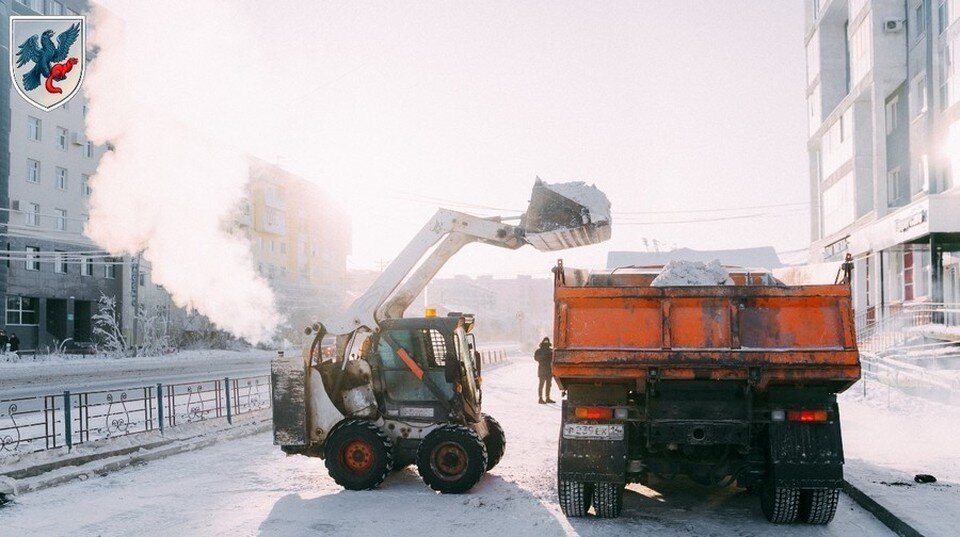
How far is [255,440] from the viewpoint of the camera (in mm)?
14523

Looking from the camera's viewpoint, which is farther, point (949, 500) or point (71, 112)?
point (71, 112)

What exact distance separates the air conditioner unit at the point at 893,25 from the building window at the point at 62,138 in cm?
4309

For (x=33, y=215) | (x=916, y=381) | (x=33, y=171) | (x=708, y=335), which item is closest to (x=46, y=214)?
(x=33, y=215)

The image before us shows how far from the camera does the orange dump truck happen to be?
7379 mm

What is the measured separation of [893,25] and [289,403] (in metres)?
29.5

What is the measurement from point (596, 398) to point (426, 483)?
Result: 263 centimetres

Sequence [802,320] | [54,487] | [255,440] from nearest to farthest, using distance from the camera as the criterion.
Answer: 1. [802,320]
2. [54,487]
3. [255,440]

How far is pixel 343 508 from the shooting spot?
855cm

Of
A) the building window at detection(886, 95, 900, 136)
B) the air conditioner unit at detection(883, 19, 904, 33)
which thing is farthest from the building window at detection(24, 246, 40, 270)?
the air conditioner unit at detection(883, 19, 904, 33)

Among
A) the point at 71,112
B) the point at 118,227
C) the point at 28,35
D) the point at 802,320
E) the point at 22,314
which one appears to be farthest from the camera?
the point at 71,112

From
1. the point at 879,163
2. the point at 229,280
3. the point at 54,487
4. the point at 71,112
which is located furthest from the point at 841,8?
the point at 71,112

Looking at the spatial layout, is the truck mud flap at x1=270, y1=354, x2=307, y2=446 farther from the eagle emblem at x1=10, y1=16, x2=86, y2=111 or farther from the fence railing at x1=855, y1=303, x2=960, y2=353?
the fence railing at x1=855, y1=303, x2=960, y2=353

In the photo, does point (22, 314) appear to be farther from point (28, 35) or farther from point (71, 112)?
point (28, 35)

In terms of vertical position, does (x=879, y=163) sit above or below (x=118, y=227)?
above
